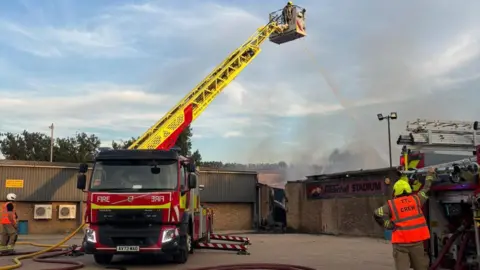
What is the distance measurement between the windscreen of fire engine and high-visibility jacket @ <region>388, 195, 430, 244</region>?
18.8 feet

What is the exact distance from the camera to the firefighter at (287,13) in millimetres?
22969

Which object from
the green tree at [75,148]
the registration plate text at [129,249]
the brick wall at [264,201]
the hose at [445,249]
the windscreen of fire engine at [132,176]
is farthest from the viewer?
the green tree at [75,148]

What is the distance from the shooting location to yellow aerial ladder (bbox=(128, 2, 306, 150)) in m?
20.7

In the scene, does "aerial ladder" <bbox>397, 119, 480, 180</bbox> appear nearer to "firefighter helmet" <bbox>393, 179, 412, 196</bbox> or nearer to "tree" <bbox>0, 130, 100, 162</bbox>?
"firefighter helmet" <bbox>393, 179, 412, 196</bbox>

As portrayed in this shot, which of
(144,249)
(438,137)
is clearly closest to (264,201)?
(144,249)

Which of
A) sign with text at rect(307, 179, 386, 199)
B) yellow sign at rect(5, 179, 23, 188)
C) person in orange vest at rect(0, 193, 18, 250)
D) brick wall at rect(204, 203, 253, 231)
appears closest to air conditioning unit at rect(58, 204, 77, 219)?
yellow sign at rect(5, 179, 23, 188)

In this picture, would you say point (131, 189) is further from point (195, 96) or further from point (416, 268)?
point (195, 96)

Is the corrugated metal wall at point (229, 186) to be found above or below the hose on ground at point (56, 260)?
above

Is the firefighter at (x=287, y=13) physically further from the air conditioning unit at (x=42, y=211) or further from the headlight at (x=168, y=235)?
the air conditioning unit at (x=42, y=211)

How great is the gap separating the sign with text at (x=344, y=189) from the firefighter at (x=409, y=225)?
16.7m

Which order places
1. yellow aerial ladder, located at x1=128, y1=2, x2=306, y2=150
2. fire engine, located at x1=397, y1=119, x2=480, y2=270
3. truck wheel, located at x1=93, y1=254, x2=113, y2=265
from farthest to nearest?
yellow aerial ladder, located at x1=128, y1=2, x2=306, y2=150, truck wheel, located at x1=93, y1=254, x2=113, y2=265, fire engine, located at x1=397, y1=119, x2=480, y2=270

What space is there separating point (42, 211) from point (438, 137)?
2608 cm

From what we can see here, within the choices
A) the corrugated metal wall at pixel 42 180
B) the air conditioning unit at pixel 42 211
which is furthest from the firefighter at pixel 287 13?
the air conditioning unit at pixel 42 211

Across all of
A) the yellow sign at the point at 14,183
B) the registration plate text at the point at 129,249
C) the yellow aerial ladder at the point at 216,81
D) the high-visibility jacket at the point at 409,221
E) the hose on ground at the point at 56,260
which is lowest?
the hose on ground at the point at 56,260
